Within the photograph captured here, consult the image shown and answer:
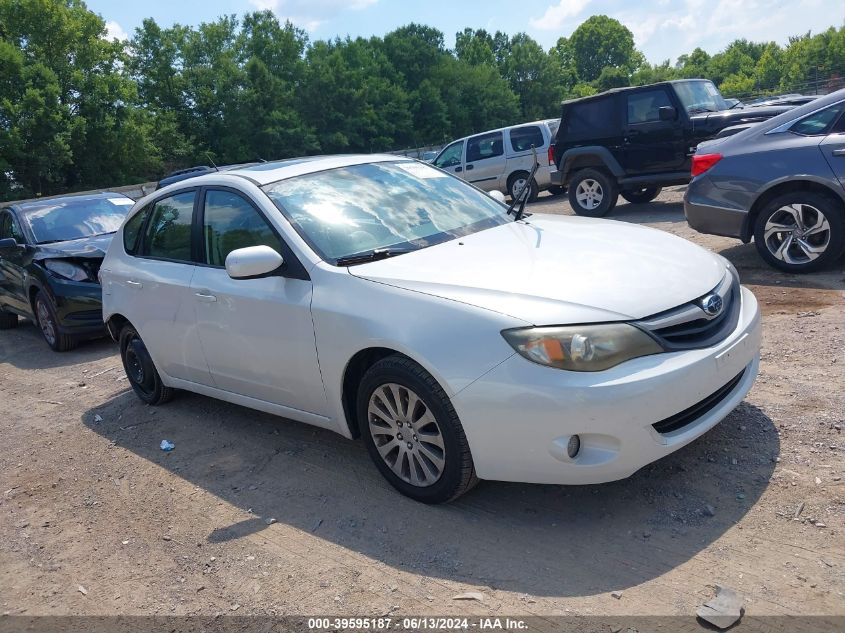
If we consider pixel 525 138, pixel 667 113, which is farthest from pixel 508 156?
pixel 667 113

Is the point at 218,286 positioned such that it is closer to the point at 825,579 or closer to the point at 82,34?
the point at 825,579

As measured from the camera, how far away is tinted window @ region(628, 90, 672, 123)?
1144 cm

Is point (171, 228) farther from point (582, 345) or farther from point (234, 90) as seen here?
point (234, 90)

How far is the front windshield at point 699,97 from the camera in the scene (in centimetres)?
1135

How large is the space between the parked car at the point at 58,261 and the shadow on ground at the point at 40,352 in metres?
0.17

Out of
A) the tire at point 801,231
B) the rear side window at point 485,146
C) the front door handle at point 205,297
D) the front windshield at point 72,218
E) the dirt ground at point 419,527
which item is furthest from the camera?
the rear side window at point 485,146

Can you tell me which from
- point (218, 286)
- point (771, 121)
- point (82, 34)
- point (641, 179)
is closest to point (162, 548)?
point (218, 286)

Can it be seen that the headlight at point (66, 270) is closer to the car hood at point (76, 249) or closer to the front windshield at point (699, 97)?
the car hood at point (76, 249)

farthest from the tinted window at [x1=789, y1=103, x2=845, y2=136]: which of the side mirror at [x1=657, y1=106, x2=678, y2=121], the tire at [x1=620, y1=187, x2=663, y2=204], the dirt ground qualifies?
the tire at [x1=620, y1=187, x2=663, y2=204]

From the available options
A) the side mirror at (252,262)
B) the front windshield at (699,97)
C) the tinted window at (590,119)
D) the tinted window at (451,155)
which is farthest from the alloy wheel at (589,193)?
the side mirror at (252,262)

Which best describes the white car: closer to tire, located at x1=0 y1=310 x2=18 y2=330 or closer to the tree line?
tire, located at x1=0 y1=310 x2=18 y2=330

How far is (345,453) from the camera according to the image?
14.6 ft

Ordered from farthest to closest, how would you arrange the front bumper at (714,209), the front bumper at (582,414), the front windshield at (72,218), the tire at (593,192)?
the tire at (593,192) < the front windshield at (72,218) < the front bumper at (714,209) < the front bumper at (582,414)

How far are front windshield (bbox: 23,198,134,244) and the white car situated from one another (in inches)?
173
